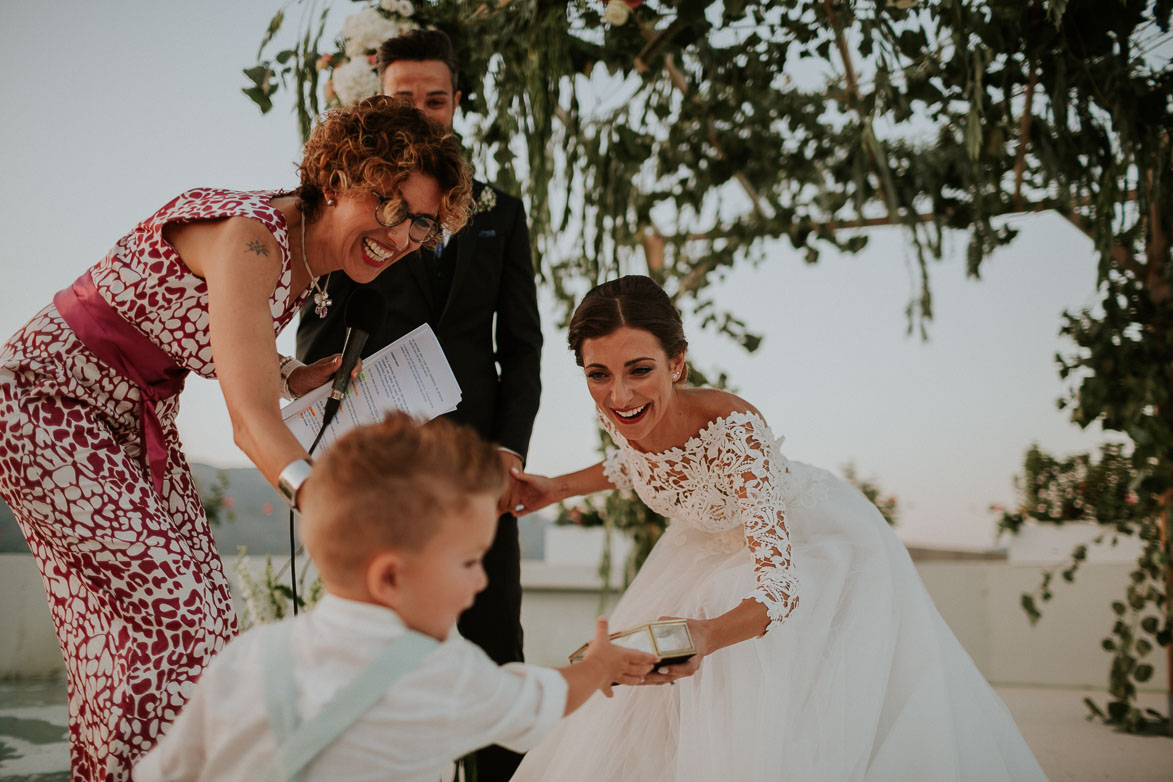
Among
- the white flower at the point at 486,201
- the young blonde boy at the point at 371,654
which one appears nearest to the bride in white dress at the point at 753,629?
the white flower at the point at 486,201

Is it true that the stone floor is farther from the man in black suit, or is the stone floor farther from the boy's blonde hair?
the boy's blonde hair

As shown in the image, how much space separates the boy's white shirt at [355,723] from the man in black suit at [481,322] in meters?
1.12

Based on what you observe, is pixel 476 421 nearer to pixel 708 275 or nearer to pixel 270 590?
pixel 270 590

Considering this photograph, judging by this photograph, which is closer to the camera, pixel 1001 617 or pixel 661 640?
pixel 661 640

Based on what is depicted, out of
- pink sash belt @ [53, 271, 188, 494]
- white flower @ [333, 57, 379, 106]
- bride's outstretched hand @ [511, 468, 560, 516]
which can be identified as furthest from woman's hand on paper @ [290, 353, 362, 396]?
white flower @ [333, 57, 379, 106]

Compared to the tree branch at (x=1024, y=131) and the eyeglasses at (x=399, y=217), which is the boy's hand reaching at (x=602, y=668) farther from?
the tree branch at (x=1024, y=131)

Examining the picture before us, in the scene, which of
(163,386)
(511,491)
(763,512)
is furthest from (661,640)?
(163,386)

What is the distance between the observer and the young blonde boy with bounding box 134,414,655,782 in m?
1.18

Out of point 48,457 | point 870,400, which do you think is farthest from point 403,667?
point 870,400

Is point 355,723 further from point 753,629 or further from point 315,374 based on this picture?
point 315,374

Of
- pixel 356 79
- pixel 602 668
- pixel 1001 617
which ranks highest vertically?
pixel 356 79

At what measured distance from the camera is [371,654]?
118cm

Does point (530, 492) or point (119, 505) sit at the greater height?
point (119, 505)

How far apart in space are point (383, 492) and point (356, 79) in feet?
6.82
